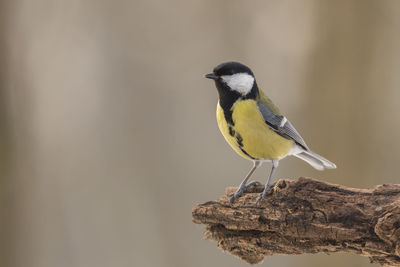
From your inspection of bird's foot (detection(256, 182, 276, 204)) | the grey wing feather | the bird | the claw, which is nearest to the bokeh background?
the grey wing feather

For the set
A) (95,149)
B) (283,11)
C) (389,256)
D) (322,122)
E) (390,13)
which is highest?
(283,11)

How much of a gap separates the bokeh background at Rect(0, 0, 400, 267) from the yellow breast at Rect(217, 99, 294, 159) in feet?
5.24

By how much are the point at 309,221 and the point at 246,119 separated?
28.6 inches

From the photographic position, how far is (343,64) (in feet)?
A: 14.6

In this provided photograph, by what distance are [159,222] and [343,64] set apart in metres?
2.27

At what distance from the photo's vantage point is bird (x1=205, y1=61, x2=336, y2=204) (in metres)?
2.81

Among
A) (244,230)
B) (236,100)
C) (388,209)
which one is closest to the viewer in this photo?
(388,209)

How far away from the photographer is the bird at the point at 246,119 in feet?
9.23

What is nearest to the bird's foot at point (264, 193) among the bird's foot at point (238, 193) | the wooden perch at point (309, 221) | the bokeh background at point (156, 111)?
the wooden perch at point (309, 221)

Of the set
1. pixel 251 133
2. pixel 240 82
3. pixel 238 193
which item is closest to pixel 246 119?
pixel 251 133

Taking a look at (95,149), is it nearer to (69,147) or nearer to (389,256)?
(69,147)

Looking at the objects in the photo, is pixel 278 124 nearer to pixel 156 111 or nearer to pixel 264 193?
pixel 264 193

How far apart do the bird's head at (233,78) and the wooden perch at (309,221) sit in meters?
0.60

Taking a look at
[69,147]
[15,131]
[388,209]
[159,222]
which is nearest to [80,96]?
[69,147]
